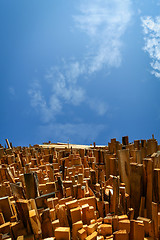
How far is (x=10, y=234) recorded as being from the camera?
105 inches

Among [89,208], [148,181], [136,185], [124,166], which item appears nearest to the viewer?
[89,208]

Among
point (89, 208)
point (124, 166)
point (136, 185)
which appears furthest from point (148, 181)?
point (89, 208)

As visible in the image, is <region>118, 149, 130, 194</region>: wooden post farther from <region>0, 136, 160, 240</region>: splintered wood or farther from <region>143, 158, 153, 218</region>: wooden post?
<region>143, 158, 153, 218</region>: wooden post

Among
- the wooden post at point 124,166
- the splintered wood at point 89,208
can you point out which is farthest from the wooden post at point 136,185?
the wooden post at point 124,166

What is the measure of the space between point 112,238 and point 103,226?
19 cm

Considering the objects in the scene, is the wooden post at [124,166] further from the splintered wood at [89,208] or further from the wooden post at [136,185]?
the wooden post at [136,185]

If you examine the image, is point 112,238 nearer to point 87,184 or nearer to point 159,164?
point 87,184

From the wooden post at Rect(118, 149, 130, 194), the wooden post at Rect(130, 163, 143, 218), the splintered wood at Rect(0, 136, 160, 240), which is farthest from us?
the wooden post at Rect(118, 149, 130, 194)

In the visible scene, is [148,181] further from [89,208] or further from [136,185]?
[89,208]

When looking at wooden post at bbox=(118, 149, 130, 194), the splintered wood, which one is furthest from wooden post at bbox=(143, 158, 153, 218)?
wooden post at bbox=(118, 149, 130, 194)

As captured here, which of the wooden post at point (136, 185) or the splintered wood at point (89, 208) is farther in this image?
the wooden post at point (136, 185)

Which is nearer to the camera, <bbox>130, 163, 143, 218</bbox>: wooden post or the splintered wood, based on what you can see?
the splintered wood

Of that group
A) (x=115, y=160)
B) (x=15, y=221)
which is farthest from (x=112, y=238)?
(x=115, y=160)

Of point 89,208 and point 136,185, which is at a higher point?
point 136,185
